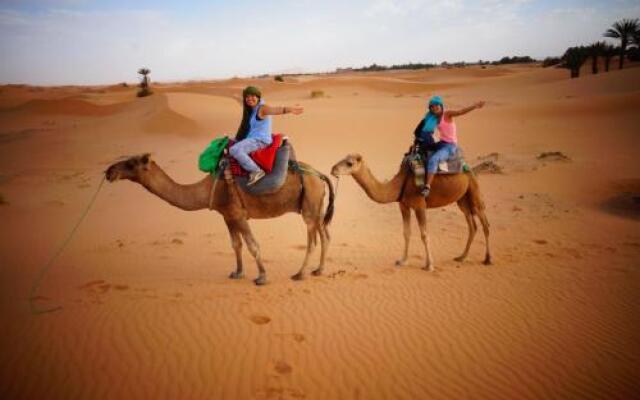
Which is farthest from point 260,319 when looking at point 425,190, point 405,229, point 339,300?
point 425,190

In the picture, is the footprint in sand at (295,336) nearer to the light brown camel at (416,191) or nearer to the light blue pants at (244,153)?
the light blue pants at (244,153)

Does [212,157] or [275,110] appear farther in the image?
[212,157]

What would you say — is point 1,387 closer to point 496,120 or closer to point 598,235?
point 598,235

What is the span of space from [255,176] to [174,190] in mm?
1315

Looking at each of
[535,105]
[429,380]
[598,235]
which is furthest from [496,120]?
[429,380]

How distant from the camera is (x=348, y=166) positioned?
6.54 m

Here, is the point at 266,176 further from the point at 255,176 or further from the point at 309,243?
the point at 309,243

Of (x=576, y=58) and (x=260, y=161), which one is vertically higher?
(x=576, y=58)

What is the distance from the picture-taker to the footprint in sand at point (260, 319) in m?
5.57

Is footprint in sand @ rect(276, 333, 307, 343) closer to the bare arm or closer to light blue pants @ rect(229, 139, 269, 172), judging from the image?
light blue pants @ rect(229, 139, 269, 172)

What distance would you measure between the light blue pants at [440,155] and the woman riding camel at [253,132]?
8.43 feet

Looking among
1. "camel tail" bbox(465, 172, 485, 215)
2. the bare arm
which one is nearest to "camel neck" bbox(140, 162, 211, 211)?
the bare arm

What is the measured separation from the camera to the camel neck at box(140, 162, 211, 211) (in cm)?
→ 607

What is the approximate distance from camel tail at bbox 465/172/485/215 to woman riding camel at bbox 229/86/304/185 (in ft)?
12.3
